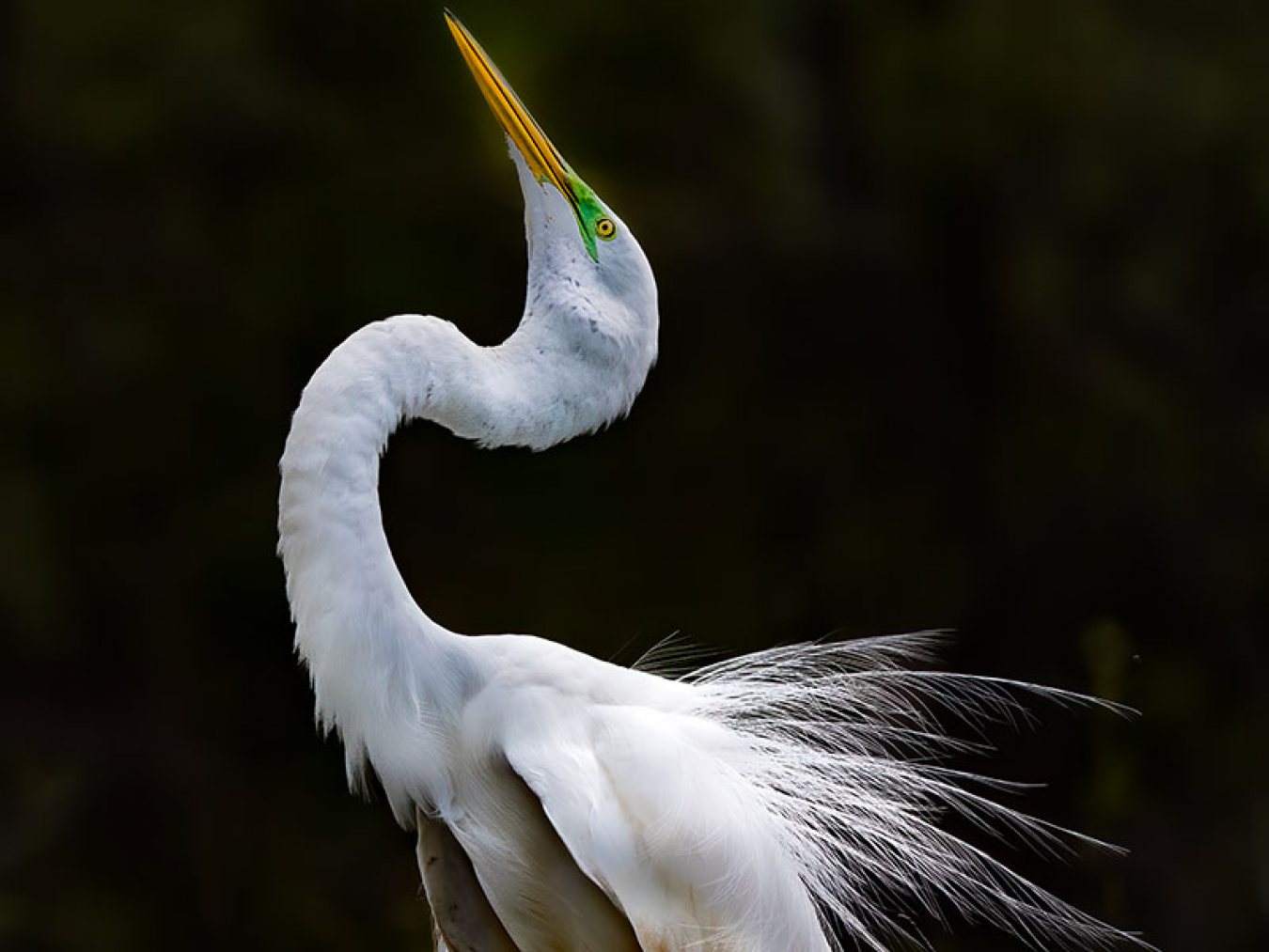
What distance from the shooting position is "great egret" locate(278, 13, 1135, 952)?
1219mm

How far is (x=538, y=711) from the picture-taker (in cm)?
126

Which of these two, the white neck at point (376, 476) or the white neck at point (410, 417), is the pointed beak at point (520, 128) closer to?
the white neck at point (410, 417)

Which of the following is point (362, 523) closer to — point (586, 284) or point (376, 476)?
point (376, 476)

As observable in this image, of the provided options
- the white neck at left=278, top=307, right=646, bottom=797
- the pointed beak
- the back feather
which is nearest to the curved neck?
the white neck at left=278, top=307, right=646, bottom=797

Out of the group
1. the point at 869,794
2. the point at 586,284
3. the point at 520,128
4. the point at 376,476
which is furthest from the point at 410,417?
the point at 869,794

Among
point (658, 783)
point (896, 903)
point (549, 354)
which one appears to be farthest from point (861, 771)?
point (549, 354)

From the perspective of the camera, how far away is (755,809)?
1.34 metres

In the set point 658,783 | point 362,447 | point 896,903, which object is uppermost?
point 362,447

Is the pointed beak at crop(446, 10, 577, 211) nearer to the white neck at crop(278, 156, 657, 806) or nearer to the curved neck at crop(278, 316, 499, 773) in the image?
the white neck at crop(278, 156, 657, 806)

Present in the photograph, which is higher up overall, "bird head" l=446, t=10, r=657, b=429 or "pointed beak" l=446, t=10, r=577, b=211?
"pointed beak" l=446, t=10, r=577, b=211

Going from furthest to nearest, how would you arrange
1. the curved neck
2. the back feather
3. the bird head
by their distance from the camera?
the back feather → the bird head → the curved neck

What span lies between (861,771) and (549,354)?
474 millimetres

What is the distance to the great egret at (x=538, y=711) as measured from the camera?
4.00 ft

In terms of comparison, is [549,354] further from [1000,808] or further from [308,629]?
[1000,808]
